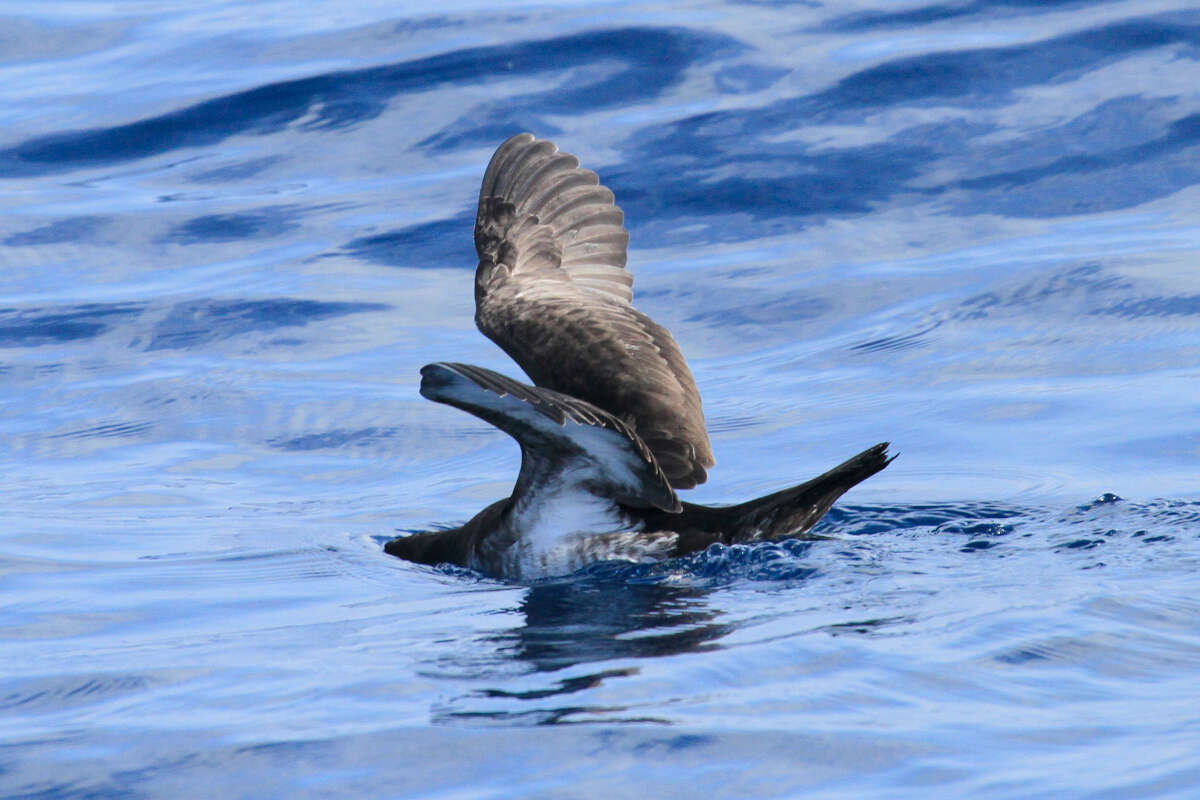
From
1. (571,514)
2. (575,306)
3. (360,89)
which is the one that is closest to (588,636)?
(571,514)

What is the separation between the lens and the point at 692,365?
8.90m

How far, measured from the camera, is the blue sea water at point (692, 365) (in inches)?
171

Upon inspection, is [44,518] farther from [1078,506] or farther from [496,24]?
[496,24]

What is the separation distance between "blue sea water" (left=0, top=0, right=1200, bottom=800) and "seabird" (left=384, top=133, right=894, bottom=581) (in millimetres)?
165

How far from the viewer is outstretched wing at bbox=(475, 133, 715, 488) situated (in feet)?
21.2

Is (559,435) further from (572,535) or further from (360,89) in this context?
(360,89)

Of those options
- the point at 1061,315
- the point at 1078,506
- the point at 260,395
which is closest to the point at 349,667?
the point at 1078,506

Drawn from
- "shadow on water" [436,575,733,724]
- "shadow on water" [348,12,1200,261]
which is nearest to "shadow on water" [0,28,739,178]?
"shadow on water" [348,12,1200,261]

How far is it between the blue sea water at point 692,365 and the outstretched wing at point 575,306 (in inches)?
26.0

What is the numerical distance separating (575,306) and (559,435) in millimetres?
1347

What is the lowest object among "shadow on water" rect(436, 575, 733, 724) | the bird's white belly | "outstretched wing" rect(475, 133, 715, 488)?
"shadow on water" rect(436, 575, 733, 724)

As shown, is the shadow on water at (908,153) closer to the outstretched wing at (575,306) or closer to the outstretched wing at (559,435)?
the outstretched wing at (575,306)

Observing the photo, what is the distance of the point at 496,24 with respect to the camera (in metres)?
12.9

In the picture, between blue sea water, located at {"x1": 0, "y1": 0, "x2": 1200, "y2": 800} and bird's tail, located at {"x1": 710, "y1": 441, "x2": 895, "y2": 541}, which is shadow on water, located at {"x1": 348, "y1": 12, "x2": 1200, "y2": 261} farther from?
A: bird's tail, located at {"x1": 710, "y1": 441, "x2": 895, "y2": 541}
